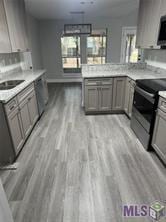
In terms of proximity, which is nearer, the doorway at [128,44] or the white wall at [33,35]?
the white wall at [33,35]

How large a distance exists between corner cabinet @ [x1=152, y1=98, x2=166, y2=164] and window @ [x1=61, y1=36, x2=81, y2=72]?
5665 mm

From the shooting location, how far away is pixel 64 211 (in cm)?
152

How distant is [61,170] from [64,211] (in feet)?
1.84

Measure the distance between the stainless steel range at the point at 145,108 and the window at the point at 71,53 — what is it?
496 cm

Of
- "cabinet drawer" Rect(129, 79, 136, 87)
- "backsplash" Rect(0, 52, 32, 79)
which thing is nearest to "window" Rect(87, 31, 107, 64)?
"backsplash" Rect(0, 52, 32, 79)

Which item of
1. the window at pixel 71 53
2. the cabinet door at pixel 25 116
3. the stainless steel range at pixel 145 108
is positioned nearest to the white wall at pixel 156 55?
the stainless steel range at pixel 145 108

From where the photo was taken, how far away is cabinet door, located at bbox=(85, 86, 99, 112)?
3371 mm

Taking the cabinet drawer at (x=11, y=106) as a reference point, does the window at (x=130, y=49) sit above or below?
above

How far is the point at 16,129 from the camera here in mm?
2193

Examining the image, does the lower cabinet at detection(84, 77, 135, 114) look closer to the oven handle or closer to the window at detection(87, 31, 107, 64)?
the oven handle

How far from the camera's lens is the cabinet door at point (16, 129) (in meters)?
2.04

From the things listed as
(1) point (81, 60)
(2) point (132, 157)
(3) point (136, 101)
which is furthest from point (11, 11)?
(1) point (81, 60)

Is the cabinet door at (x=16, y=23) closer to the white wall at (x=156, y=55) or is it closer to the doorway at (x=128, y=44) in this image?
the white wall at (x=156, y=55)

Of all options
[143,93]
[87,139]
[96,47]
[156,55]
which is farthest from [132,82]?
[96,47]
